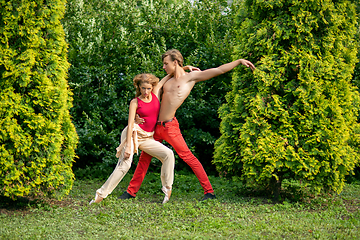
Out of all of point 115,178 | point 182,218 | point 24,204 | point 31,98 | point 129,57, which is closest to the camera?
point 182,218

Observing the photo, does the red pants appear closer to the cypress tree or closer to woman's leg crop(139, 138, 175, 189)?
woman's leg crop(139, 138, 175, 189)

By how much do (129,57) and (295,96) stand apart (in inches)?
139

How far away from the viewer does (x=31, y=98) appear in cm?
478

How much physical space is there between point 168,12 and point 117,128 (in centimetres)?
289

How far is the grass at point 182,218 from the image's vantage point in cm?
400

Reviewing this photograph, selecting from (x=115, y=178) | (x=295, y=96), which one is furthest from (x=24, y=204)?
(x=295, y=96)

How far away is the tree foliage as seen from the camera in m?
7.03

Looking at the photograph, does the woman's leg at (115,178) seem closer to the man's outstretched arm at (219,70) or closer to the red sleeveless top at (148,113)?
the red sleeveless top at (148,113)

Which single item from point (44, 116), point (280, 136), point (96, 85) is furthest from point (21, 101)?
point (280, 136)

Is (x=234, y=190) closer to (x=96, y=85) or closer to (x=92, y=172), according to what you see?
(x=92, y=172)

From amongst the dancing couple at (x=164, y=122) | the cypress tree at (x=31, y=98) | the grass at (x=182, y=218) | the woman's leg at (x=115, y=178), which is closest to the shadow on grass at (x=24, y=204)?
the grass at (x=182, y=218)

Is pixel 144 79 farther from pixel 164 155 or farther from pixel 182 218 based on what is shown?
pixel 182 218

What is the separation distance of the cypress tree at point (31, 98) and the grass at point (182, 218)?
0.45 meters

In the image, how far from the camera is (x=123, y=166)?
520cm
